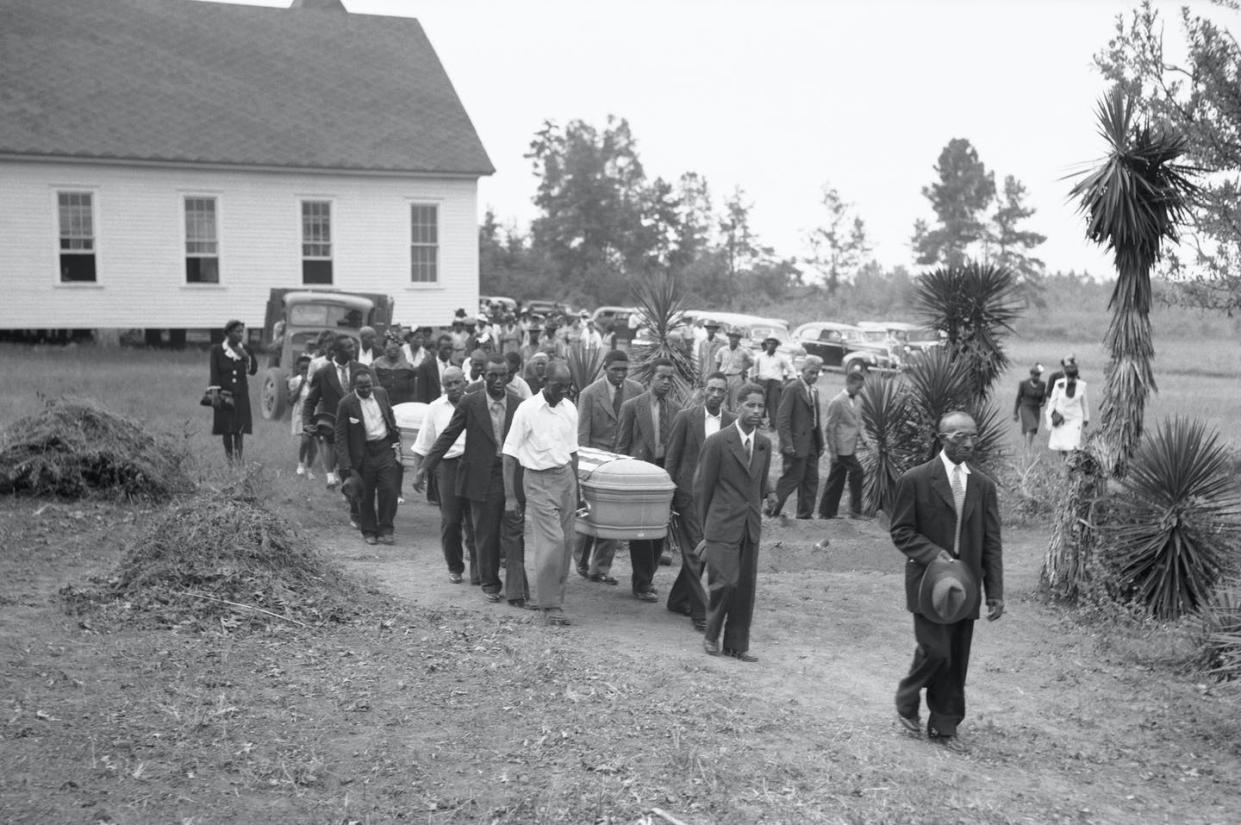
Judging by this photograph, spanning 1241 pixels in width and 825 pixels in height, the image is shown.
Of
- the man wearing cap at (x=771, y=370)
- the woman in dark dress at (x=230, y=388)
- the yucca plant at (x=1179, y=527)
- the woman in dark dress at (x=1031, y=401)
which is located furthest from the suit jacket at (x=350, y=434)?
the woman in dark dress at (x=1031, y=401)

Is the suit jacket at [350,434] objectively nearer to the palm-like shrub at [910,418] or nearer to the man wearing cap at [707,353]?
the man wearing cap at [707,353]

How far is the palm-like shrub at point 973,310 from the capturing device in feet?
58.0

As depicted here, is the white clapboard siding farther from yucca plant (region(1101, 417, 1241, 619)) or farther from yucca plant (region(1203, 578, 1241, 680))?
yucca plant (region(1203, 578, 1241, 680))

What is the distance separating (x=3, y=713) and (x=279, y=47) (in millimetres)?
28492

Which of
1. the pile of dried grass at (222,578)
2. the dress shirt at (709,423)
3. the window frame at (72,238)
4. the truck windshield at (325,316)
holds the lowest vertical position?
the pile of dried grass at (222,578)

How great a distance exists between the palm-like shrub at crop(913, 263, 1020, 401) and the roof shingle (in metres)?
15.5

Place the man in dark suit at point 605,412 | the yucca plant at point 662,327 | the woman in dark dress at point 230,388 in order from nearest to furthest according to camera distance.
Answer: the man in dark suit at point 605,412 → the woman in dark dress at point 230,388 → the yucca plant at point 662,327

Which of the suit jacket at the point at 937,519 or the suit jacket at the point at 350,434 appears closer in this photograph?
the suit jacket at the point at 937,519

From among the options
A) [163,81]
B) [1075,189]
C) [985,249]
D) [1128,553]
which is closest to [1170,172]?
[1075,189]

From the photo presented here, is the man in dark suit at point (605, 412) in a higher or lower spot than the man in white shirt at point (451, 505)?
higher

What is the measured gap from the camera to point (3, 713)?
6.71 meters

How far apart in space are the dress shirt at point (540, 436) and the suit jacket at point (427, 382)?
634cm

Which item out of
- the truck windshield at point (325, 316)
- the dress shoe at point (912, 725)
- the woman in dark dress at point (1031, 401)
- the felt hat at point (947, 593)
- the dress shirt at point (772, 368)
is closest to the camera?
the felt hat at point (947, 593)

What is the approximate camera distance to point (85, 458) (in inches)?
501
